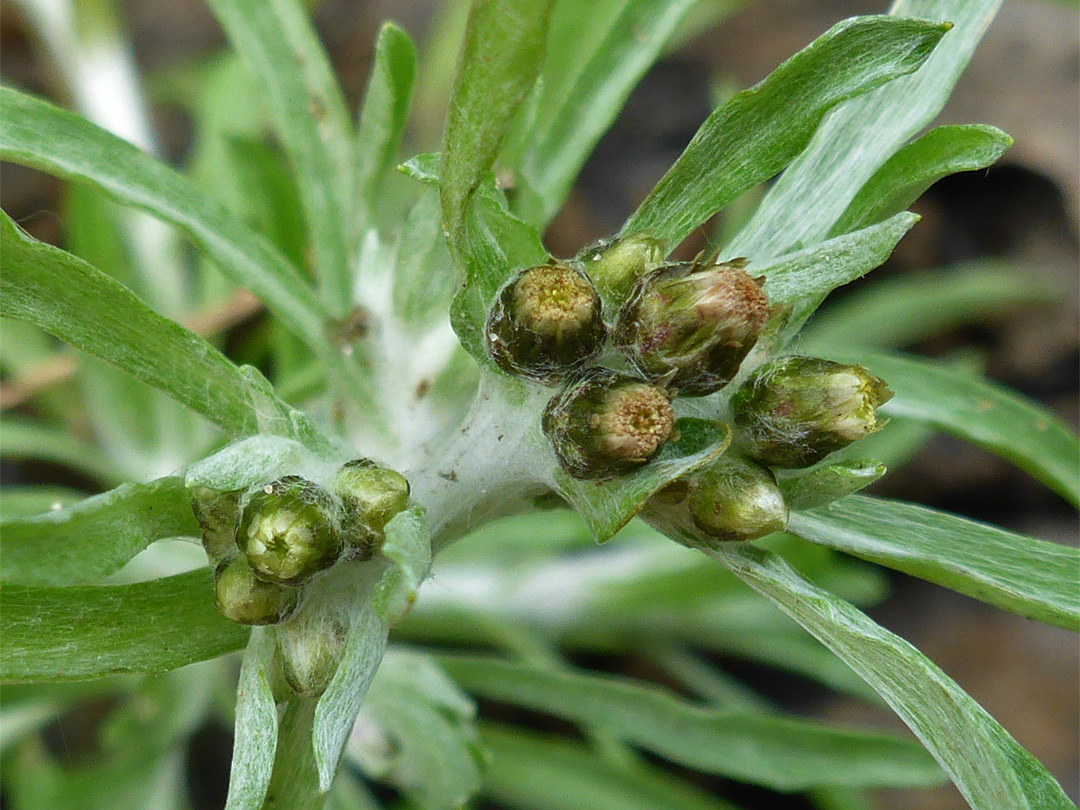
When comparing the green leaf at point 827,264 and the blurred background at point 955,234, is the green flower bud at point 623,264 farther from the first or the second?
the blurred background at point 955,234

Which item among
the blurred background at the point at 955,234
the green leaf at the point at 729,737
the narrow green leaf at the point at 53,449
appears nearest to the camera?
the green leaf at the point at 729,737

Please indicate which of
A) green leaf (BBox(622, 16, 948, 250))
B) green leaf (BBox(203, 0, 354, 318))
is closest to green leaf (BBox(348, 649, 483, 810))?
green leaf (BBox(203, 0, 354, 318))

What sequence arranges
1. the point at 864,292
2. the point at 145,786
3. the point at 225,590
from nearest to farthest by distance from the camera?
the point at 225,590 → the point at 145,786 → the point at 864,292

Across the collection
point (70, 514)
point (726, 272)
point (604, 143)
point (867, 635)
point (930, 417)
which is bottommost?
point (70, 514)

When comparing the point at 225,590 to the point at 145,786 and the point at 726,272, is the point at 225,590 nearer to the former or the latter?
the point at 726,272

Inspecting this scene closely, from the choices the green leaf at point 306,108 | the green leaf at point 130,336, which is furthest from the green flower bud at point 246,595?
the green leaf at point 306,108

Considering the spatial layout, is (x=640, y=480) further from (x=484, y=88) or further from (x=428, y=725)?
(x=428, y=725)

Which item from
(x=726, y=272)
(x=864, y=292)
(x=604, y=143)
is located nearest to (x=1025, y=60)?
(x=864, y=292)
